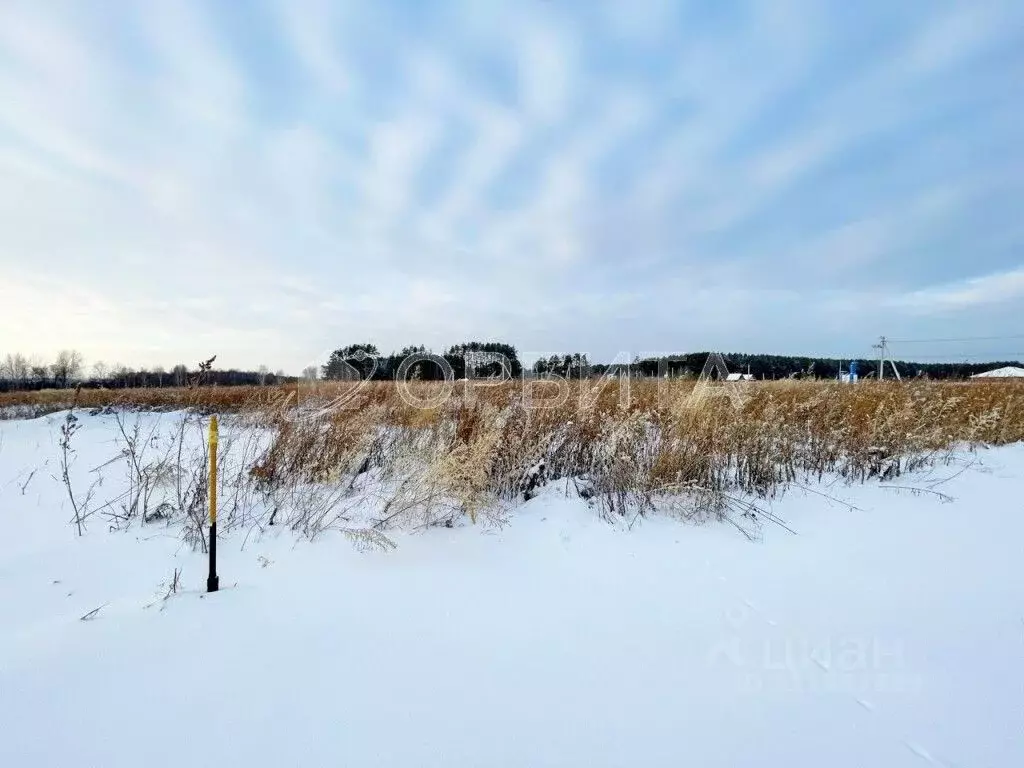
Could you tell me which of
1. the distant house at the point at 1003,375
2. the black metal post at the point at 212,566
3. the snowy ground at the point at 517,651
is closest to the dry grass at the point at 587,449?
the snowy ground at the point at 517,651

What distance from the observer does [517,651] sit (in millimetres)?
1899

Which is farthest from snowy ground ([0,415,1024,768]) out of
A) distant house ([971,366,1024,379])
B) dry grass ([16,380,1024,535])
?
distant house ([971,366,1024,379])

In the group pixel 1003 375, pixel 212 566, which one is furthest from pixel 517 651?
pixel 1003 375

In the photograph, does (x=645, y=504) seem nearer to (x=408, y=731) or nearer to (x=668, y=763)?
(x=668, y=763)

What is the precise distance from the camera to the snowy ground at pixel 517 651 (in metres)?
1.43

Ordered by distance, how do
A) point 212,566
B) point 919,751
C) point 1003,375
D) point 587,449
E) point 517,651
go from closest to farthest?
point 919,751 → point 517,651 → point 212,566 → point 587,449 → point 1003,375

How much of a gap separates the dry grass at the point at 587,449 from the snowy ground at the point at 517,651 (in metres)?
0.46

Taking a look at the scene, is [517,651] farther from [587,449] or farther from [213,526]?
[587,449]

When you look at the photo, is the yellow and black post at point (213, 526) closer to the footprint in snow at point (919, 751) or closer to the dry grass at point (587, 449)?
the dry grass at point (587, 449)

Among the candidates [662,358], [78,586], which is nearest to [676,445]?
[78,586]

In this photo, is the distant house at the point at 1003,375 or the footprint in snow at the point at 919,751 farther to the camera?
the distant house at the point at 1003,375

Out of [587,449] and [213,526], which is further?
[587,449]

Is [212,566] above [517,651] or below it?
above

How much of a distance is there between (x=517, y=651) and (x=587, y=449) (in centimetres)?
281
